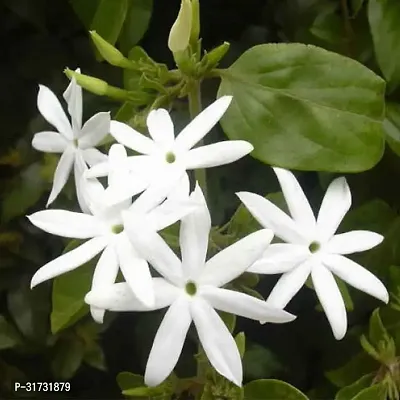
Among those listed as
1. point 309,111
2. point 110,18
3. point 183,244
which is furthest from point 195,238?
point 110,18

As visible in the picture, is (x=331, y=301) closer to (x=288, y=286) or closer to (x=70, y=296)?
(x=288, y=286)

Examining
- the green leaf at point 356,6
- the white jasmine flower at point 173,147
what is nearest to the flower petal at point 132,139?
the white jasmine flower at point 173,147

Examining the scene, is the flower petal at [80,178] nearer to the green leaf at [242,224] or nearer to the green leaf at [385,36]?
the green leaf at [242,224]

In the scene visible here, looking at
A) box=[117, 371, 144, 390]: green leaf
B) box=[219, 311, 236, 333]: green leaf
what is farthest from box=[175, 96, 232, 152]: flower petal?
box=[117, 371, 144, 390]: green leaf

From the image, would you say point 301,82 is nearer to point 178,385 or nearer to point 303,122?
point 303,122

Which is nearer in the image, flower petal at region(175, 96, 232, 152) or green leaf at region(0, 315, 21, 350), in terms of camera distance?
flower petal at region(175, 96, 232, 152)

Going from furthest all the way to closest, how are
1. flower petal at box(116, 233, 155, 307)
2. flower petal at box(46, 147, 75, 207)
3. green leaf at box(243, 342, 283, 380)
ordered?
1. green leaf at box(243, 342, 283, 380)
2. flower petal at box(46, 147, 75, 207)
3. flower petal at box(116, 233, 155, 307)

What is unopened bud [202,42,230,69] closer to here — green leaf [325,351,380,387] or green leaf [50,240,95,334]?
green leaf [50,240,95,334]

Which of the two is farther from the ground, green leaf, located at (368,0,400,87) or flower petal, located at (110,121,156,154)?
green leaf, located at (368,0,400,87)
